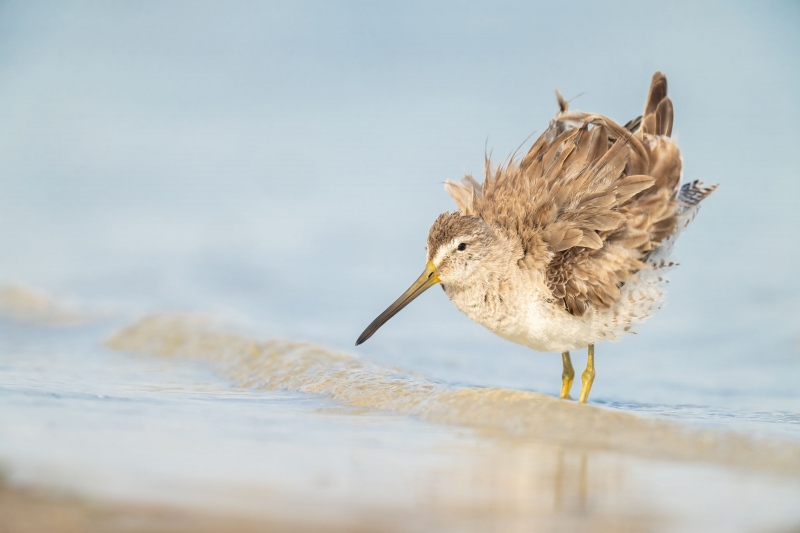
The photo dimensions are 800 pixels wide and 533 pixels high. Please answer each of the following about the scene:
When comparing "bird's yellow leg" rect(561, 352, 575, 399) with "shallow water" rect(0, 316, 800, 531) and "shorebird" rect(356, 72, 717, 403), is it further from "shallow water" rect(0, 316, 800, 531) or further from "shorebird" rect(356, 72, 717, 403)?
"shallow water" rect(0, 316, 800, 531)

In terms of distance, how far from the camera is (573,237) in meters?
4.30

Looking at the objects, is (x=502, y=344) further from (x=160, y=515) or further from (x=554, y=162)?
(x=160, y=515)

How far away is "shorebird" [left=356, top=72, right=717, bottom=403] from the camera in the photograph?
14.2 ft

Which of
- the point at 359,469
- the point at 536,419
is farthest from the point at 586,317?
the point at 359,469

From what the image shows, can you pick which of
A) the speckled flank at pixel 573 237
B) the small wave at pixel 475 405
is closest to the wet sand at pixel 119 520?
the small wave at pixel 475 405

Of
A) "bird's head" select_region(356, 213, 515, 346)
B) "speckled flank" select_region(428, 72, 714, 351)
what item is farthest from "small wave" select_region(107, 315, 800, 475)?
"bird's head" select_region(356, 213, 515, 346)

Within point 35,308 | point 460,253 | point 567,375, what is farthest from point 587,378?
point 35,308

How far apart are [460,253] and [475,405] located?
825 mm

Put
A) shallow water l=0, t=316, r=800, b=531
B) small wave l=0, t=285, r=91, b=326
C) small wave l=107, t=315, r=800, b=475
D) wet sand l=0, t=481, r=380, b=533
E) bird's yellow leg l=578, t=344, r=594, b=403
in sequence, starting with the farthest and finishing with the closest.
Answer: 1. small wave l=0, t=285, r=91, b=326
2. bird's yellow leg l=578, t=344, r=594, b=403
3. small wave l=107, t=315, r=800, b=475
4. shallow water l=0, t=316, r=800, b=531
5. wet sand l=0, t=481, r=380, b=533

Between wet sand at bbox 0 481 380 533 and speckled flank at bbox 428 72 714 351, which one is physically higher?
speckled flank at bbox 428 72 714 351

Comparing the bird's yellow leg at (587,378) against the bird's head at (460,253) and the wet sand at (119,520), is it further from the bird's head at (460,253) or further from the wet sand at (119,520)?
the wet sand at (119,520)

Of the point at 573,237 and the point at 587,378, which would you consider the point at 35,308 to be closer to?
the point at 587,378

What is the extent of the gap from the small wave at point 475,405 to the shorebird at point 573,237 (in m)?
0.47

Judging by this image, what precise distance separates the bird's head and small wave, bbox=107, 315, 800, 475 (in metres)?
0.58
